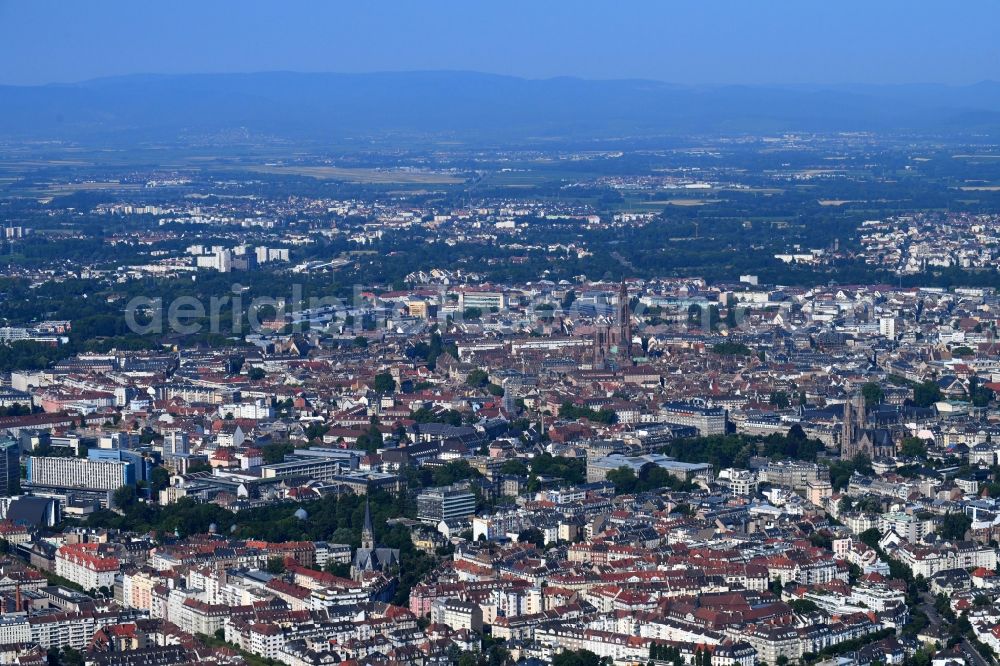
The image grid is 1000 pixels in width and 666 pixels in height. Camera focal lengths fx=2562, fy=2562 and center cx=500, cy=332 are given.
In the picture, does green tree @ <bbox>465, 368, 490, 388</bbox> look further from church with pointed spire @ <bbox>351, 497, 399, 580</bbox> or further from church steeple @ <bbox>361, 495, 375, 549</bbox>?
church with pointed spire @ <bbox>351, 497, 399, 580</bbox>

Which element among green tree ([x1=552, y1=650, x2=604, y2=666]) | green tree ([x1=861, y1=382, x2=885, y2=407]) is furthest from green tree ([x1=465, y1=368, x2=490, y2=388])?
green tree ([x1=552, y1=650, x2=604, y2=666])

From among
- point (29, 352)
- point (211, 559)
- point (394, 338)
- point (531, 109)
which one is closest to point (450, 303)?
point (394, 338)

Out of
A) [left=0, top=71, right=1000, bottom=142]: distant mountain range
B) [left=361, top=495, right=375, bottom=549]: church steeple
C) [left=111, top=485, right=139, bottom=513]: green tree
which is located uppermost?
[left=361, top=495, right=375, bottom=549]: church steeple

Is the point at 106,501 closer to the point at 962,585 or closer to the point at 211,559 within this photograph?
the point at 211,559

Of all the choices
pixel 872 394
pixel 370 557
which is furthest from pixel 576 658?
pixel 872 394

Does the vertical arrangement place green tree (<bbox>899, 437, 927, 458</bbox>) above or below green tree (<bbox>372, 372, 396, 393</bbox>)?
above

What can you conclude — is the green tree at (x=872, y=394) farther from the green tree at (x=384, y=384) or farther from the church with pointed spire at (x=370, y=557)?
the church with pointed spire at (x=370, y=557)

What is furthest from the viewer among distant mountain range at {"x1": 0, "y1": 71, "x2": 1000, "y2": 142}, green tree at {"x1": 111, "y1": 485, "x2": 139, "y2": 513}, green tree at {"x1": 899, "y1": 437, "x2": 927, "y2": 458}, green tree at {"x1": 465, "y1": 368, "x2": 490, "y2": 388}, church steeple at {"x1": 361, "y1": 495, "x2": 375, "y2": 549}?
distant mountain range at {"x1": 0, "y1": 71, "x2": 1000, "y2": 142}

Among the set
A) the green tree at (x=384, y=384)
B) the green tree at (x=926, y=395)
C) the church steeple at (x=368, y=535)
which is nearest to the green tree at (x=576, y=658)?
the church steeple at (x=368, y=535)

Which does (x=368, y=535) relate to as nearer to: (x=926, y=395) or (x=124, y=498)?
(x=124, y=498)
